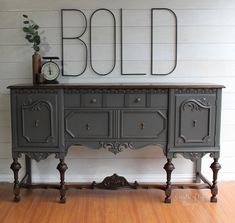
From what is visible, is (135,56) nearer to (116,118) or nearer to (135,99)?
(135,99)

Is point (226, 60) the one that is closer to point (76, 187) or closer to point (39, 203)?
point (76, 187)

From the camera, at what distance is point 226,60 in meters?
3.08

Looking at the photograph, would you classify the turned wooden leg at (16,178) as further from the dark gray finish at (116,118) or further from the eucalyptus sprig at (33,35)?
the eucalyptus sprig at (33,35)

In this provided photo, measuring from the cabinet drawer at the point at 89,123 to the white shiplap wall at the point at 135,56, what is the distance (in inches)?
20.1

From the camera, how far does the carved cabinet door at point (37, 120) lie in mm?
2646

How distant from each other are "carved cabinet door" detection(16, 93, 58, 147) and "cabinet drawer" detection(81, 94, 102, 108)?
0.24m

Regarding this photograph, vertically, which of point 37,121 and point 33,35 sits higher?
point 33,35

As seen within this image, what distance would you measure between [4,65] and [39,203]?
1321 mm

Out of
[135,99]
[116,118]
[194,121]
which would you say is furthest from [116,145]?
[194,121]

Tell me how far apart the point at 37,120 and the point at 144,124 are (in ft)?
2.89

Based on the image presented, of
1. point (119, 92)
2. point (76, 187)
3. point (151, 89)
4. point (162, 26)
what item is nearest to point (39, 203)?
point (76, 187)

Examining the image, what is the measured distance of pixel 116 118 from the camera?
267 centimetres

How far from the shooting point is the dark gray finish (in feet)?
8.68

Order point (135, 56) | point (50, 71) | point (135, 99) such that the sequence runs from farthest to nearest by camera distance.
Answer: point (135, 56) < point (50, 71) < point (135, 99)
